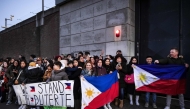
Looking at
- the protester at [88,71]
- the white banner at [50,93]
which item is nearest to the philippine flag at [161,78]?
the protester at [88,71]

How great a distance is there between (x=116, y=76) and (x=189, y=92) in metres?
3.32

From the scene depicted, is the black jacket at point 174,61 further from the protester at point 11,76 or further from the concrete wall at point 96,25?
the protester at point 11,76

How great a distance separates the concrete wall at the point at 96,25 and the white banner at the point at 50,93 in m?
3.71

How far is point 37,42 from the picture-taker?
45.8 feet

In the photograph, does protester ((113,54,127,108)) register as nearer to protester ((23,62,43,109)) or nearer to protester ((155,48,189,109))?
protester ((155,48,189,109))

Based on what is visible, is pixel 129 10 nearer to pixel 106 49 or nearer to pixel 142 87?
pixel 106 49

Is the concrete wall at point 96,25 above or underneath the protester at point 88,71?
above

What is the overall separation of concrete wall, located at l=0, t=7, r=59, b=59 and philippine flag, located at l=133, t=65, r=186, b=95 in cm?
759

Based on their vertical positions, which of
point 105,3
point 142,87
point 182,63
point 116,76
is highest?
point 105,3

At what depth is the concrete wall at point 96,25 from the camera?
24.5ft

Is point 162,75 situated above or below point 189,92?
above

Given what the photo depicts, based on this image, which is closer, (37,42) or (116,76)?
(116,76)

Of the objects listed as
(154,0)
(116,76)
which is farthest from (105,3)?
(116,76)

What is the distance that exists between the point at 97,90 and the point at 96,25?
4.83m
